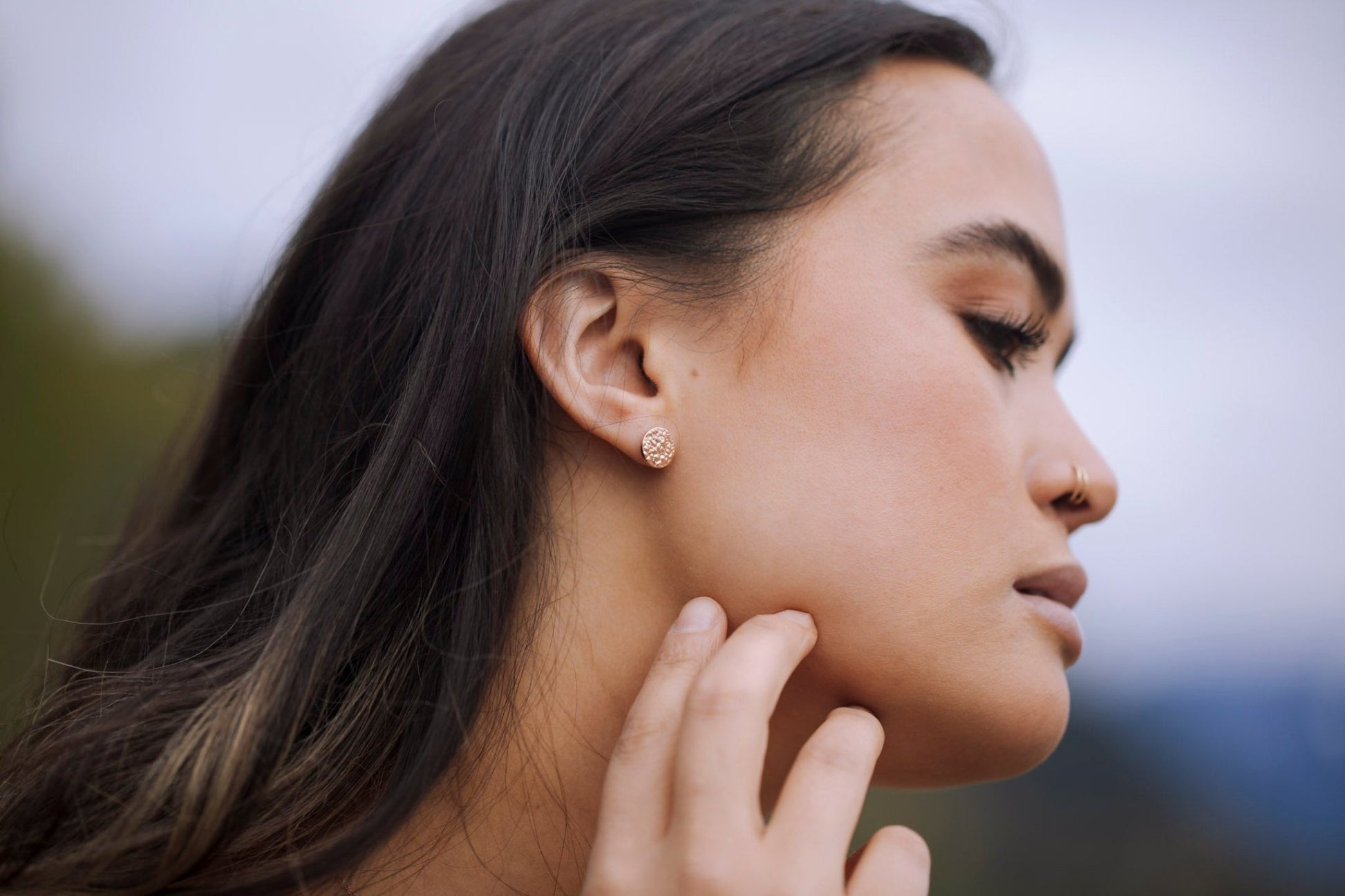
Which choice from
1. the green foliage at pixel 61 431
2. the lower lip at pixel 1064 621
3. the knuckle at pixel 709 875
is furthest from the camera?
the green foliage at pixel 61 431

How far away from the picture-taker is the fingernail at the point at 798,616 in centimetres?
151

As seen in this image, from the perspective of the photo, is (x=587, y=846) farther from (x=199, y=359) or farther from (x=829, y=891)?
(x=199, y=359)

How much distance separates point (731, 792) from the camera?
1249 millimetres

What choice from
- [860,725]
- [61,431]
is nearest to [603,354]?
[860,725]

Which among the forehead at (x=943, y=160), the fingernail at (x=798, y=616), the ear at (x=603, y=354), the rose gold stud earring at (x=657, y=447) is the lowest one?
the fingernail at (x=798, y=616)

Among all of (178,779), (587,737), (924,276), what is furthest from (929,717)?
(178,779)

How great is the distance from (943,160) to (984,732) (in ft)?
3.75

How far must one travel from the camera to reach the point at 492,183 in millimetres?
1737

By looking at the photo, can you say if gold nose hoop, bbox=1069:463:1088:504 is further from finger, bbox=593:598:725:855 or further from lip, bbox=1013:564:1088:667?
finger, bbox=593:598:725:855

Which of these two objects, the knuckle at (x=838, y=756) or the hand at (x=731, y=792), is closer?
the hand at (x=731, y=792)

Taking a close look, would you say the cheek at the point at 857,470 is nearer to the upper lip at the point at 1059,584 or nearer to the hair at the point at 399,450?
the upper lip at the point at 1059,584

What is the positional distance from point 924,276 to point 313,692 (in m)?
1.33

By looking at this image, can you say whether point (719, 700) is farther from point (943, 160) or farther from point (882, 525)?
point (943, 160)

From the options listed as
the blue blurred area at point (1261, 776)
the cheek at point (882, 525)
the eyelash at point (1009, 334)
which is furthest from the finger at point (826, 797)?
the blue blurred area at point (1261, 776)
